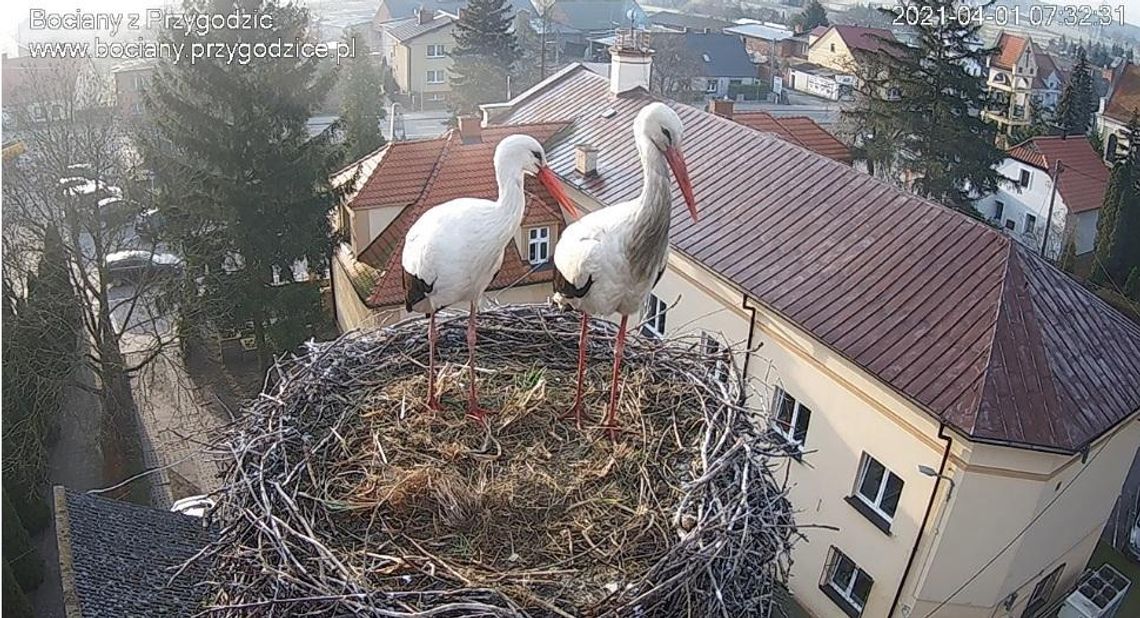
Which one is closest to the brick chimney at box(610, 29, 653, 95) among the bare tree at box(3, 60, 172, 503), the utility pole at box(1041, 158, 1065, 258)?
the bare tree at box(3, 60, 172, 503)

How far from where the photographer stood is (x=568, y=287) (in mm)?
4969

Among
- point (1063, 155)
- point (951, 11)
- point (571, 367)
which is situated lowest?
point (1063, 155)

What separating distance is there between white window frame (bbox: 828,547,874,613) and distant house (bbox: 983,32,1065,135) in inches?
1136

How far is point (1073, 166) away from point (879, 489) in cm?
1835

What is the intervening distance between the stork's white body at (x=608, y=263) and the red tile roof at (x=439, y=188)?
6683mm

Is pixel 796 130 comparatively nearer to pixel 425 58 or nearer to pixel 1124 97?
pixel 1124 97

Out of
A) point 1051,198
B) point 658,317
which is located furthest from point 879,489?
point 1051,198

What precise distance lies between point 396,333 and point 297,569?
8.10 feet

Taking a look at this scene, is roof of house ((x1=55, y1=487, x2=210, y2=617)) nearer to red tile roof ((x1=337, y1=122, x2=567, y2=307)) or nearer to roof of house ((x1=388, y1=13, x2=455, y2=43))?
red tile roof ((x1=337, y1=122, x2=567, y2=307))

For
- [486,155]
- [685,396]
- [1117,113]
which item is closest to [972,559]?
[685,396]

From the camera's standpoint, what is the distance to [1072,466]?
7.69 meters

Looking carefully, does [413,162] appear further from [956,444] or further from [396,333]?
[956,444]

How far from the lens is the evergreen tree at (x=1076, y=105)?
2873 cm

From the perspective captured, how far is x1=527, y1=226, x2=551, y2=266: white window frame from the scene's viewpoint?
1216 cm
